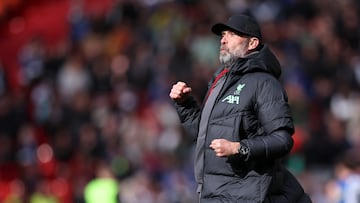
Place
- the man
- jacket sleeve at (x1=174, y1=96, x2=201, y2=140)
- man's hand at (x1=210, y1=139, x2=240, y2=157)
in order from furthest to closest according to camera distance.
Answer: jacket sleeve at (x1=174, y1=96, x2=201, y2=140), the man, man's hand at (x1=210, y1=139, x2=240, y2=157)

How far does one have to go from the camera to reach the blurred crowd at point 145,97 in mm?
13906

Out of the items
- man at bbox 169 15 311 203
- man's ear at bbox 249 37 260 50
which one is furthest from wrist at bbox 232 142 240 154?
man's ear at bbox 249 37 260 50

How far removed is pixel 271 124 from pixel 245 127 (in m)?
0.20

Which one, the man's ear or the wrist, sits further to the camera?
the man's ear

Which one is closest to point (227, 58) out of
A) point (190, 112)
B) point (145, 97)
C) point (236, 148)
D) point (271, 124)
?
point (190, 112)

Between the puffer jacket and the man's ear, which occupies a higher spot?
the man's ear

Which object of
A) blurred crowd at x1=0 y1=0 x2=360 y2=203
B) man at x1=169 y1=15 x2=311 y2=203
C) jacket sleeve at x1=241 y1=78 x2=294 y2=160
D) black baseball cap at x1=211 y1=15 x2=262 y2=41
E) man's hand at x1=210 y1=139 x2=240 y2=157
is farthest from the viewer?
blurred crowd at x1=0 y1=0 x2=360 y2=203

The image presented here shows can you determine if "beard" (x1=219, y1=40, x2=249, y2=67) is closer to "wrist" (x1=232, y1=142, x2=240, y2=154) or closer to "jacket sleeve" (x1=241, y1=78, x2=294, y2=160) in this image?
"jacket sleeve" (x1=241, y1=78, x2=294, y2=160)

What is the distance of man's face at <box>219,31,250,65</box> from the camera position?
703cm

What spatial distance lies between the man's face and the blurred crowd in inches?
213

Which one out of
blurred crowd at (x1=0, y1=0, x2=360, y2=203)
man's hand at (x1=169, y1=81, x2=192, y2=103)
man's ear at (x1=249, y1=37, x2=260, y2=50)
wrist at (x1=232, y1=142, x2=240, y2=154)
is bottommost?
A: blurred crowd at (x1=0, y1=0, x2=360, y2=203)

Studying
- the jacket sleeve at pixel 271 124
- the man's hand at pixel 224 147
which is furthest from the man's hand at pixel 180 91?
the man's hand at pixel 224 147

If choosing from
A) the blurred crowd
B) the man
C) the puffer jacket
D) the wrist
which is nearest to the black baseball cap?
the man

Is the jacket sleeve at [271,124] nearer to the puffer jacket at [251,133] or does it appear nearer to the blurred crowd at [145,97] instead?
the puffer jacket at [251,133]
